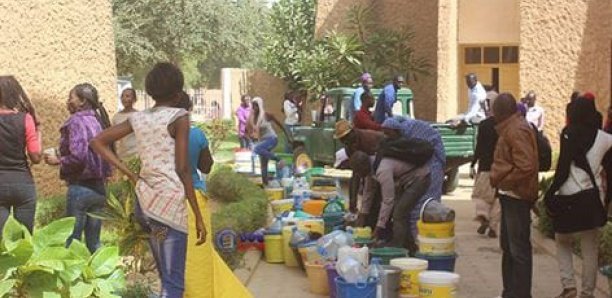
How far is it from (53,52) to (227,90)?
93.4ft

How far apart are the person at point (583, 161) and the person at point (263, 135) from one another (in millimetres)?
8955

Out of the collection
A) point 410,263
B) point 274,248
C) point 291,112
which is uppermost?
point 291,112

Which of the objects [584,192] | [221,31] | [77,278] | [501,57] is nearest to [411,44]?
[501,57]

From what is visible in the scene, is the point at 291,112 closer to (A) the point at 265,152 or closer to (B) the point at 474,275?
(A) the point at 265,152

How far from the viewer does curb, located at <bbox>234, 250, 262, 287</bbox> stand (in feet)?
30.1

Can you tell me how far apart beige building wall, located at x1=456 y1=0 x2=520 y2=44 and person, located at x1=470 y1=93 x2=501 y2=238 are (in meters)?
13.9

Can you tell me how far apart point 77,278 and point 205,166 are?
42.4 inches

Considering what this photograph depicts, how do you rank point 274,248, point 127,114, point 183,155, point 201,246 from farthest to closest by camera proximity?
point 274,248
point 127,114
point 201,246
point 183,155

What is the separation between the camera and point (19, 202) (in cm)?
716

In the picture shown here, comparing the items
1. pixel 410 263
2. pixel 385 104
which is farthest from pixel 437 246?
pixel 385 104

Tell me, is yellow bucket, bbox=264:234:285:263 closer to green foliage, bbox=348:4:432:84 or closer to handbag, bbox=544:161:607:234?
handbag, bbox=544:161:607:234

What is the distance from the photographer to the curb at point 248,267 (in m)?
9.17

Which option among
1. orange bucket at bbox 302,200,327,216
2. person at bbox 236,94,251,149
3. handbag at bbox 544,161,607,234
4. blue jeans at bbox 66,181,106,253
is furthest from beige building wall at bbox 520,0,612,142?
blue jeans at bbox 66,181,106,253

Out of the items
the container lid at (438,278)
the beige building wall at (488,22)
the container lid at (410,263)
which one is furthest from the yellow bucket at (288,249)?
the beige building wall at (488,22)
